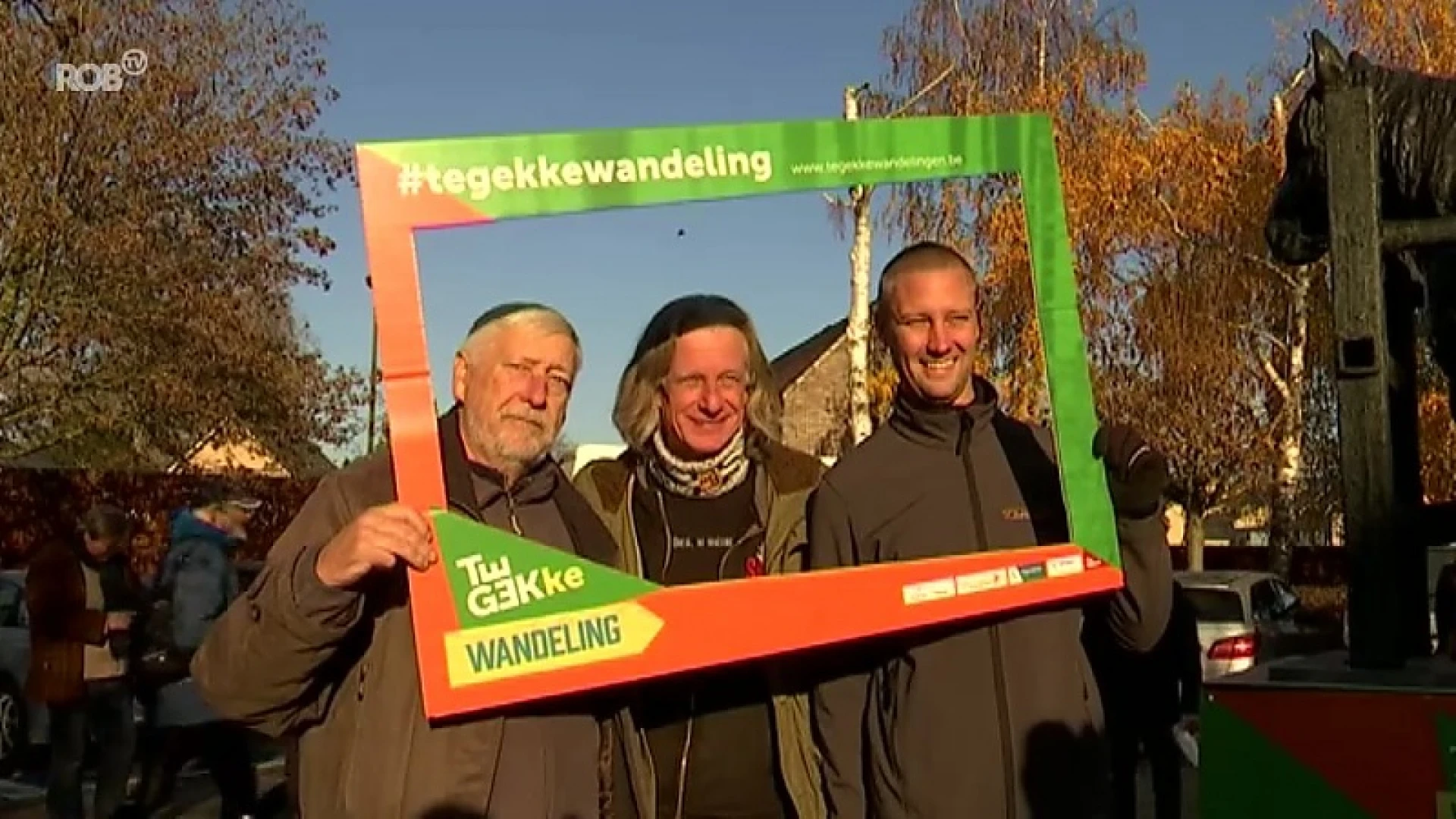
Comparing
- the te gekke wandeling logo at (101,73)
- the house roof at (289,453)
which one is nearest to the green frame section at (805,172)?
the te gekke wandeling logo at (101,73)

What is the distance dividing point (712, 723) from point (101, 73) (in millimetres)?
17481

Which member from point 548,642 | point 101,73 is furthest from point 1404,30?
point 548,642

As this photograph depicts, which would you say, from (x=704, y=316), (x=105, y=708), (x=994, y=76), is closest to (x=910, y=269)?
(x=704, y=316)

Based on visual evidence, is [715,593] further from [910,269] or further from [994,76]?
[994,76]

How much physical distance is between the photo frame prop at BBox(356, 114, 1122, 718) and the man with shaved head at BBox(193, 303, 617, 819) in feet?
0.35

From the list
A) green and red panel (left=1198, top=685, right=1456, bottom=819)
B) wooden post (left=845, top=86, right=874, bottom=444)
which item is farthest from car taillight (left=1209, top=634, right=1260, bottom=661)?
green and red panel (left=1198, top=685, right=1456, bottom=819)

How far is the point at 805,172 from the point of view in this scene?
124 inches

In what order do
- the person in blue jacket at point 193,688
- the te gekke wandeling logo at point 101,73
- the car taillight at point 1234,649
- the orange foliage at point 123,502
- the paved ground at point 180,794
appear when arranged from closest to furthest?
1. the person in blue jacket at point 193,688
2. the paved ground at point 180,794
3. the car taillight at point 1234,649
4. the te gekke wandeling logo at point 101,73
5. the orange foliage at point 123,502

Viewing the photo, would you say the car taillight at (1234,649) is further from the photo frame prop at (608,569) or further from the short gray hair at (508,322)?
the short gray hair at (508,322)

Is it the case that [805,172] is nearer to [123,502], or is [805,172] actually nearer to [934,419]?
[934,419]

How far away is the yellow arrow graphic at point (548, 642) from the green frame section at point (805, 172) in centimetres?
73

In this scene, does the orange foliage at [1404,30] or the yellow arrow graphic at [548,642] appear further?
the orange foliage at [1404,30]

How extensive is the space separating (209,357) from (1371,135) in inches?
691

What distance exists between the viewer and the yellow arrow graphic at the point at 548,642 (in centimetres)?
288
